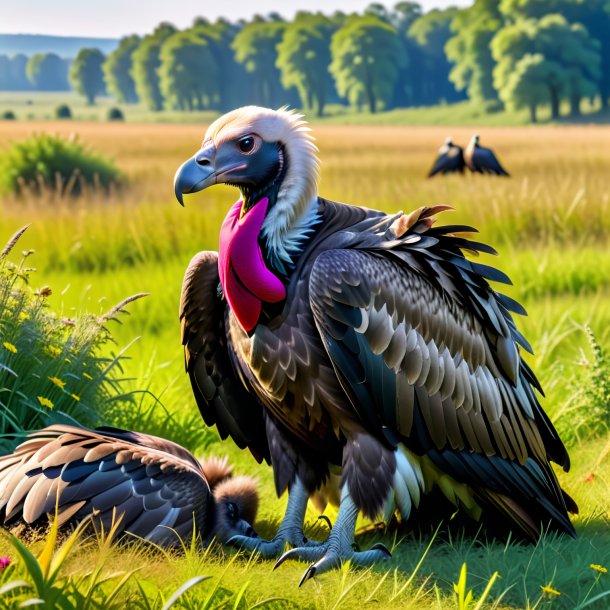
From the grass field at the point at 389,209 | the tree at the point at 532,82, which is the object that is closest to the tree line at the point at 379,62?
the tree at the point at 532,82

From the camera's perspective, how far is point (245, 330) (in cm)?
465

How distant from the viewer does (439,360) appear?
4.71 meters

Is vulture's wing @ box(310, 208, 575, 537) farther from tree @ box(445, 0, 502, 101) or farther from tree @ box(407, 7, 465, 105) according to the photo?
tree @ box(407, 7, 465, 105)

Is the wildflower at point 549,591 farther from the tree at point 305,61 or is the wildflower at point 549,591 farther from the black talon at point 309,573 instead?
the tree at point 305,61

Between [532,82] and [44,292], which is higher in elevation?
[44,292]

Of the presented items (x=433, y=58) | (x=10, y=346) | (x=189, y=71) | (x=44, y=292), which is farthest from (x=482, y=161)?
(x=433, y=58)

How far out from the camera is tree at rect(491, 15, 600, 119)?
50375 millimetres

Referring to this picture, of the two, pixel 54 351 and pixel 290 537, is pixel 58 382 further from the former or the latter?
pixel 290 537

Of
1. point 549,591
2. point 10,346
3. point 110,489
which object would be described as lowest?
point 549,591

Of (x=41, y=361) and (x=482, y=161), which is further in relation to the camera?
(x=482, y=161)

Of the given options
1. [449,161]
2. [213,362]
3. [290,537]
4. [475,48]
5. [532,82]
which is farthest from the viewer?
[475,48]

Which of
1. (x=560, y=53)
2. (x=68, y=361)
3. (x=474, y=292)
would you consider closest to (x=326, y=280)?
(x=474, y=292)

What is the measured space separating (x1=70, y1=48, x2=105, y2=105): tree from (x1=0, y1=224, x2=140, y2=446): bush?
4611cm

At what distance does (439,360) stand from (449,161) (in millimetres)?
11836
